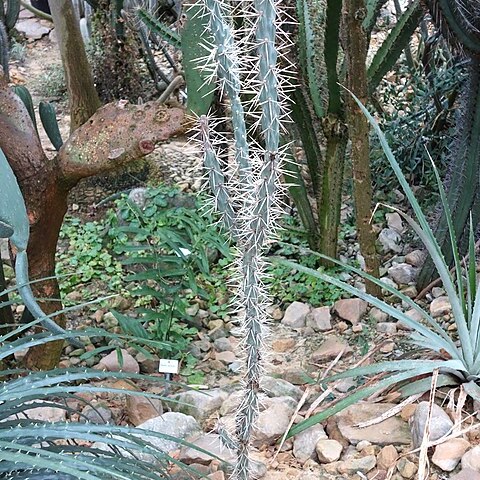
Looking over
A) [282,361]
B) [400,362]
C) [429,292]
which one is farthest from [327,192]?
[400,362]

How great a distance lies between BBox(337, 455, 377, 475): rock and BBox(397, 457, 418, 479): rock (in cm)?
6

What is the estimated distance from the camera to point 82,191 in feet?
10.6

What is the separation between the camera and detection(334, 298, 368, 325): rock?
6.97 ft

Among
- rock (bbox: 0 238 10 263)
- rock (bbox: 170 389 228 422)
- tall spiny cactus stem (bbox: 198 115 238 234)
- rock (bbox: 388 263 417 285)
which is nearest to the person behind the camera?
tall spiny cactus stem (bbox: 198 115 238 234)

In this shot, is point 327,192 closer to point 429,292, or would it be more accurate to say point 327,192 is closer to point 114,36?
point 429,292

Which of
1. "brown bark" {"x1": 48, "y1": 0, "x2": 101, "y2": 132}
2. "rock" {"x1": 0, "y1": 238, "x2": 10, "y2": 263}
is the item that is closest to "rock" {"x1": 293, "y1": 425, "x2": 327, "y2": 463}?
"rock" {"x1": 0, "y1": 238, "x2": 10, "y2": 263}

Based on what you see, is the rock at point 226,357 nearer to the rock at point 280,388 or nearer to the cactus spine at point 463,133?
the rock at point 280,388

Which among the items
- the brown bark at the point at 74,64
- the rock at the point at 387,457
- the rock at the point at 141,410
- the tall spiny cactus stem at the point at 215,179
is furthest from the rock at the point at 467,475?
the brown bark at the point at 74,64

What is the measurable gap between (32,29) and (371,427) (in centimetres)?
579

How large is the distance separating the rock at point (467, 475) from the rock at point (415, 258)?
3.68 feet

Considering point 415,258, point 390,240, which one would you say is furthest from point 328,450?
point 390,240

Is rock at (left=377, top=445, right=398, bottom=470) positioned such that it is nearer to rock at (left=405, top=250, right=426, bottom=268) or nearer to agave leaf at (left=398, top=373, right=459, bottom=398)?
agave leaf at (left=398, top=373, right=459, bottom=398)

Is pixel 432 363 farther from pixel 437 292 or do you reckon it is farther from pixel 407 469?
pixel 437 292

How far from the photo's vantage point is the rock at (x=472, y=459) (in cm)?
132
